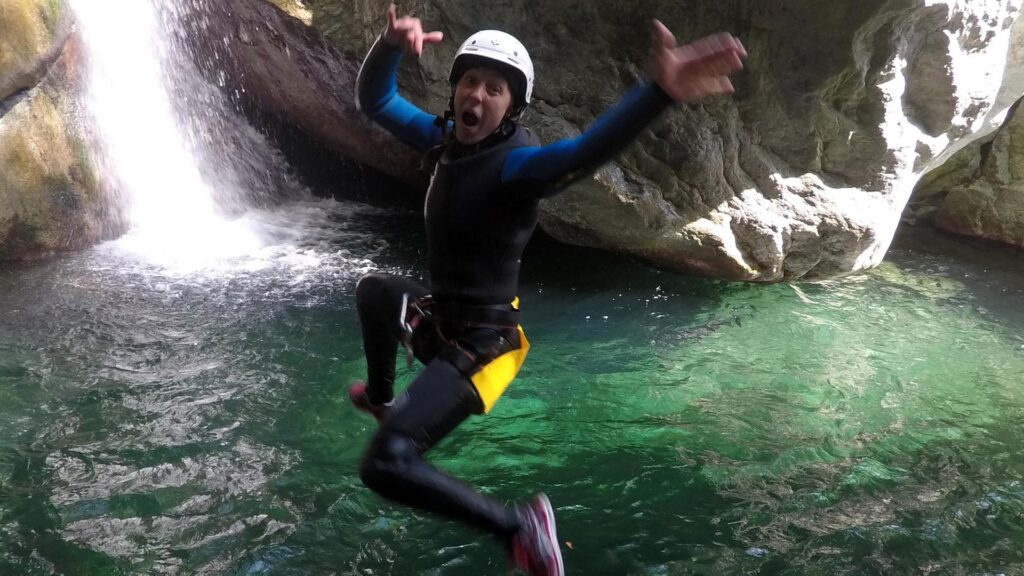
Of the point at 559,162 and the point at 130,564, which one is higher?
the point at 559,162

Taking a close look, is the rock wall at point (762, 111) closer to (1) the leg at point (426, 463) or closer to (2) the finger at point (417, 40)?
(2) the finger at point (417, 40)

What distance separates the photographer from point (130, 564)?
2.23 meters

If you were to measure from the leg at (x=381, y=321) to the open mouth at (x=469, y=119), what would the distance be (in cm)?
61

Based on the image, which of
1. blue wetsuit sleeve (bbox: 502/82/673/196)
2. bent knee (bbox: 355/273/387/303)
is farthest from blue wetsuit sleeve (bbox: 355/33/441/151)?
blue wetsuit sleeve (bbox: 502/82/673/196)

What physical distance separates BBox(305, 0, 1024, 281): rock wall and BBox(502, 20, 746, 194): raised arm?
3031mm

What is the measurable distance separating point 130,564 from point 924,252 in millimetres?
6991

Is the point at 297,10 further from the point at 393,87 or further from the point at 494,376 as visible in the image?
the point at 494,376

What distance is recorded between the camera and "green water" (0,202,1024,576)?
7.91 ft

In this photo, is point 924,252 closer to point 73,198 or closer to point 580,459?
point 580,459

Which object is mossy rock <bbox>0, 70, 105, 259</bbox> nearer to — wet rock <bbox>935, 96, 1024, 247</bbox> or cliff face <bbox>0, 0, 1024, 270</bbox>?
cliff face <bbox>0, 0, 1024, 270</bbox>

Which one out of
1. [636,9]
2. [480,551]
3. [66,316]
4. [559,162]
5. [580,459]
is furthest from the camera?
[636,9]

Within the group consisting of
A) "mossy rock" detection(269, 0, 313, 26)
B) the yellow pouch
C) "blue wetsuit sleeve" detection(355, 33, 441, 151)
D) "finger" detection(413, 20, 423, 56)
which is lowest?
the yellow pouch

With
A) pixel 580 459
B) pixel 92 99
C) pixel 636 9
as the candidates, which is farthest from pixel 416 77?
pixel 580 459

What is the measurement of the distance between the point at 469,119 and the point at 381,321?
770mm
